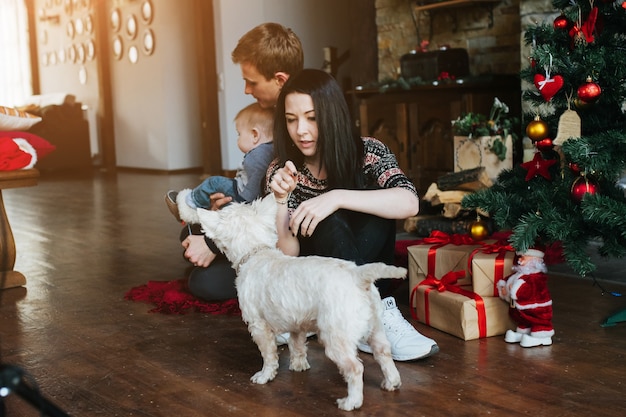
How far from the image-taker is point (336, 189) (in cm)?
216

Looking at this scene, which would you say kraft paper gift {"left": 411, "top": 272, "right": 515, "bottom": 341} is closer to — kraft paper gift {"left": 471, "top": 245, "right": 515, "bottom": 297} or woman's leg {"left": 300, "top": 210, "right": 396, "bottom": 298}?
kraft paper gift {"left": 471, "top": 245, "right": 515, "bottom": 297}

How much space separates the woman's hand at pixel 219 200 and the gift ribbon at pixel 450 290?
726 millimetres

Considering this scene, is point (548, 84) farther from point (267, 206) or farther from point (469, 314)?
point (267, 206)

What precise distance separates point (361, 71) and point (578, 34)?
4527 mm

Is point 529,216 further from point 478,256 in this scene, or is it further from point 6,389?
point 6,389

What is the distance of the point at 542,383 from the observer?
1.93m

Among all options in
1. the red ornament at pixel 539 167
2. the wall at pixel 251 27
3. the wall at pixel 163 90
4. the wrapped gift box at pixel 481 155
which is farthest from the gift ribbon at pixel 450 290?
the wall at pixel 163 90

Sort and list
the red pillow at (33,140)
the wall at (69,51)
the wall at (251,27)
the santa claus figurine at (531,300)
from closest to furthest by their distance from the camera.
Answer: the santa claus figurine at (531,300) → the red pillow at (33,140) → the wall at (251,27) → the wall at (69,51)

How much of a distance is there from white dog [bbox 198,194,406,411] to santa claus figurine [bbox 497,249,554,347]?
20.1 inches

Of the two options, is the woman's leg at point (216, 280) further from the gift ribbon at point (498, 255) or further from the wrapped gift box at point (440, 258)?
the gift ribbon at point (498, 255)

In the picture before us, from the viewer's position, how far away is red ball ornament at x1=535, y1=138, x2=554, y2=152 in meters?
2.50

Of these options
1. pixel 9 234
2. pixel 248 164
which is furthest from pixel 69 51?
pixel 248 164

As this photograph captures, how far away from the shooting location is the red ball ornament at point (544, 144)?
2502 millimetres

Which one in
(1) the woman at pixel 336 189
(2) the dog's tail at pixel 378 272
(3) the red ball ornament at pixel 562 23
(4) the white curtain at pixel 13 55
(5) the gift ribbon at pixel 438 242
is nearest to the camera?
(2) the dog's tail at pixel 378 272
